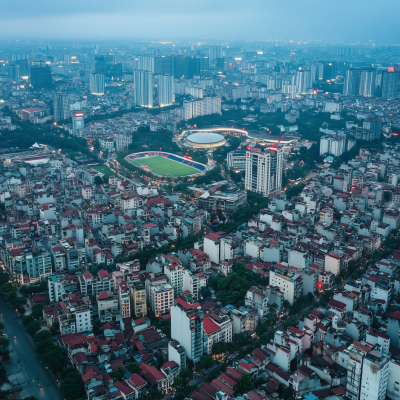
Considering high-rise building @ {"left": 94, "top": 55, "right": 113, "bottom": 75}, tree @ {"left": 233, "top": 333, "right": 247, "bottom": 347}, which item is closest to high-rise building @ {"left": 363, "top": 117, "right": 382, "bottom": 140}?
tree @ {"left": 233, "top": 333, "right": 247, "bottom": 347}

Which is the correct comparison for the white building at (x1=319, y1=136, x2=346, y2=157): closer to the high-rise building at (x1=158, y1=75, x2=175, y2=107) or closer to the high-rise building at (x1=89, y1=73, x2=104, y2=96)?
the high-rise building at (x1=158, y1=75, x2=175, y2=107)

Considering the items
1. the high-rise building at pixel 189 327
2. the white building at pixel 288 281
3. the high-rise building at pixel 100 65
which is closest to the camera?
the high-rise building at pixel 189 327

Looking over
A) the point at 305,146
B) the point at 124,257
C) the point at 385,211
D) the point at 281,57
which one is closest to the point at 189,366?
the point at 124,257

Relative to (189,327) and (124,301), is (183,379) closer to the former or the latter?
(189,327)

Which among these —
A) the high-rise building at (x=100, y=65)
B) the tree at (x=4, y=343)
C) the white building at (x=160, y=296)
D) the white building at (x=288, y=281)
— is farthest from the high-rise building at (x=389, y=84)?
the tree at (x=4, y=343)

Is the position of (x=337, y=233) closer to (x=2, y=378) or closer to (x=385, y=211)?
(x=385, y=211)

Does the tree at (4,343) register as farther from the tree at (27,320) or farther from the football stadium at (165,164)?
the football stadium at (165,164)

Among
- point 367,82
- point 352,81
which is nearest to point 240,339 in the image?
point 367,82
